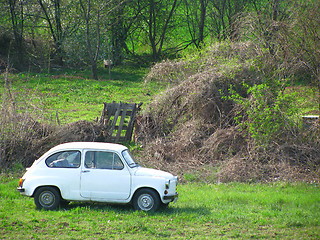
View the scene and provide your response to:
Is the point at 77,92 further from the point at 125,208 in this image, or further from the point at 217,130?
the point at 125,208

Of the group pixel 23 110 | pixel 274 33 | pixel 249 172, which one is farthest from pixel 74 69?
pixel 249 172

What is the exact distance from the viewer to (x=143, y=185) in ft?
29.1

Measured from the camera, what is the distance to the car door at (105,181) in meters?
8.91

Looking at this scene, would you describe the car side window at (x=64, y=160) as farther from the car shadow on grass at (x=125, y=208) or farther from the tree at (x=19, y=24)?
the tree at (x=19, y=24)

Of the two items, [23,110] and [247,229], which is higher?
[23,110]

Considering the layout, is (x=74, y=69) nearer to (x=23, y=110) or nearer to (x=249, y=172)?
(x=23, y=110)

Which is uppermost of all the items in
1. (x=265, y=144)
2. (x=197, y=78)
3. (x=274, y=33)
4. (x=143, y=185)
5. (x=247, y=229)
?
(x=274, y=33)

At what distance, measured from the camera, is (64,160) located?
9242mm

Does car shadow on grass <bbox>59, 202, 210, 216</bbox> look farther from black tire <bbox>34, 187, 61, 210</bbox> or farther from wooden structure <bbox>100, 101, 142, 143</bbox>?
wooden structure <bbox>100, 101, 142, 143</bbox>

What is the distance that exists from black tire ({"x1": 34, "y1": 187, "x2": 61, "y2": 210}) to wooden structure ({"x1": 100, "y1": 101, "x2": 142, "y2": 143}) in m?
7.74

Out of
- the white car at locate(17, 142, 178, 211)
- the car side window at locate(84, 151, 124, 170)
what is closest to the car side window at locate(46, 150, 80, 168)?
the white car at locate(17, 142, 178, 211)

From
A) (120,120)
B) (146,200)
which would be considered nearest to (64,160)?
(146,200)

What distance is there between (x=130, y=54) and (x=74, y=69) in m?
7.23

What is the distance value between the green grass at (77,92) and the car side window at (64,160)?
389 inches
